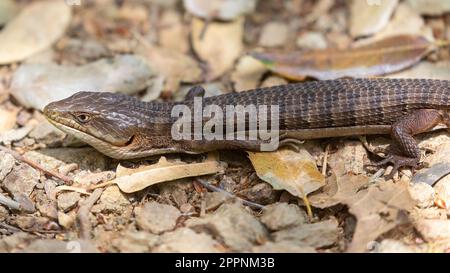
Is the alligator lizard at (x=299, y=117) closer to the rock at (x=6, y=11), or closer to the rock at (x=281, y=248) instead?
the rock at (x=281, y=248)

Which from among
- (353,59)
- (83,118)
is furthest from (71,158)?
(353,59)

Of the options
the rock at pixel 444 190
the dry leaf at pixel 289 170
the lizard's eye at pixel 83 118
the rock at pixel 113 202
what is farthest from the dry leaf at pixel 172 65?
the rock at pixel 444 190

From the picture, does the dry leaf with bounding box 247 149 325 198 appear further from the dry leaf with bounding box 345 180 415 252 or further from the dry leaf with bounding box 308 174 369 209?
the dry leaf with bounding box 345 180 415 252

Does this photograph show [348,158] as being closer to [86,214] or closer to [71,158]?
[86,214]

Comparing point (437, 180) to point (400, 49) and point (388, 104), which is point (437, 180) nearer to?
point (388, 104)

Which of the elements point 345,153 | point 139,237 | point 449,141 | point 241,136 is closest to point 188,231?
point 139,237
